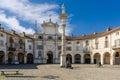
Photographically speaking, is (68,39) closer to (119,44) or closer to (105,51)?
(105,51)

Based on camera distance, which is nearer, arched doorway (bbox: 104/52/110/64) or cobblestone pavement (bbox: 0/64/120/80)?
cobblestone pavement (bbox: 0/64/120/80)

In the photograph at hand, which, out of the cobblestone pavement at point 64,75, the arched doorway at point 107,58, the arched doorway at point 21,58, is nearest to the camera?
the cobblestone pavement at point 64,75

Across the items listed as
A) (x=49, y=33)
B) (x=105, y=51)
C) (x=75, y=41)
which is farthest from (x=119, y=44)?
(x=49, y=33)

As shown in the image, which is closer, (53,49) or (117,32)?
(117,32)

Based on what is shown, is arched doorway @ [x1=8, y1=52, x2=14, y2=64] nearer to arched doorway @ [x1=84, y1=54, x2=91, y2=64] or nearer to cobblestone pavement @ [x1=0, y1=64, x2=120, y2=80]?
arched doorway @ [x1=84, y1=54, x2=91, y2=64]

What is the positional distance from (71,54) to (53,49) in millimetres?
6925

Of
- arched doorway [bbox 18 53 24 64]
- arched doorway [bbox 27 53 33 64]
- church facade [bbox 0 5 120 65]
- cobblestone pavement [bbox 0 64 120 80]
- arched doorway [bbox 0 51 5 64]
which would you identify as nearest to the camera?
cobblestone pavement [bbox 0 64 120 80]

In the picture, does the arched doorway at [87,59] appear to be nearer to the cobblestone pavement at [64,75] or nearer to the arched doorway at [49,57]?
the arched doorway at [49,57]

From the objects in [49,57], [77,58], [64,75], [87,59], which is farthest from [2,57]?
[64,75]

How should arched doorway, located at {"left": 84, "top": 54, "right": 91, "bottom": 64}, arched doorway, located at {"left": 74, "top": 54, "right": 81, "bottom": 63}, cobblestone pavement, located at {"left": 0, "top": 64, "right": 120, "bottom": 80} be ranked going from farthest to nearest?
arched doorway, located at {"left": 74, "top": 54, "right": 81, "bottom": 63}, arched doorway, located at {"left": 84, "top": 54, "right": 91, "bottom": 64}, cobblestone pavement, located at {"left": 0, "top": 64, "right": 120, "bottom": 80}

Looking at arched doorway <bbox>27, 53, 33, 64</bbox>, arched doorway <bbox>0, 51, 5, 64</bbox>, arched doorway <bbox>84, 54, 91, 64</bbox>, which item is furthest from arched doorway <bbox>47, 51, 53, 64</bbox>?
arched doorway <bbox>0, 51, 5, 64</bbox>

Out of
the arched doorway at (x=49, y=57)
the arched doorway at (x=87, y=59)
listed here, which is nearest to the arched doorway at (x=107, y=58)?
the arched doorway at (x=87, y=59)

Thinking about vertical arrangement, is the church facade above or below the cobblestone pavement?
above

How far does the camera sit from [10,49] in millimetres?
62438
